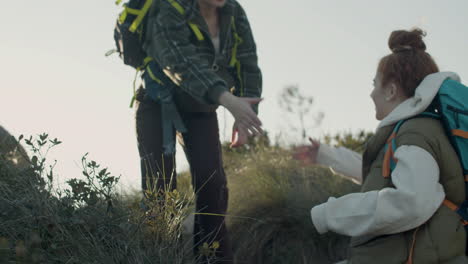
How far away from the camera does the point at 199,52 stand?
4.24 m

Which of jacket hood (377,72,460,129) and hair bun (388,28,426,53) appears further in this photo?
hair bun (388,28,426,53)

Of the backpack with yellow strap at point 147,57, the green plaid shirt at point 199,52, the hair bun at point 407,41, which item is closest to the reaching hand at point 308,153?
the green plaid shirt at point 199,52

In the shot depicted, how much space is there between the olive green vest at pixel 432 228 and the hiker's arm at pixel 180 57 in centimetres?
126

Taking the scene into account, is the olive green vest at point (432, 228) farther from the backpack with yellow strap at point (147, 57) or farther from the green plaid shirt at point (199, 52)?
the backpack with yellow strap at point (147, 57)

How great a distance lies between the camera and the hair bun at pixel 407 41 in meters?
3.37

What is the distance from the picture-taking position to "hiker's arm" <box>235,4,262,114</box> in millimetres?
4520

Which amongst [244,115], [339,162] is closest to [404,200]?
[244,115]

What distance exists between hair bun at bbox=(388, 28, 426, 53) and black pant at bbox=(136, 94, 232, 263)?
135 cm

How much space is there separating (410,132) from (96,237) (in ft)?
4.71

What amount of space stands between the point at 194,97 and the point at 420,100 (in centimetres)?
139

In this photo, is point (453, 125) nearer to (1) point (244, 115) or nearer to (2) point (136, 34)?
(1) point (244, 115)

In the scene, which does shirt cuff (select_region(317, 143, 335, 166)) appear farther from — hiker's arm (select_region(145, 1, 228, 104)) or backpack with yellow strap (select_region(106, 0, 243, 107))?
backpack with yellow strap (select_region(106, 0, 243, 107))

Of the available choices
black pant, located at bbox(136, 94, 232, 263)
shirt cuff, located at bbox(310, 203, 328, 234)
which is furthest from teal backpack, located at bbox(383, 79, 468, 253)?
black pant, located at bbox(136, 94, 232, 263)

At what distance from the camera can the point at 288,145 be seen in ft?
26.2
